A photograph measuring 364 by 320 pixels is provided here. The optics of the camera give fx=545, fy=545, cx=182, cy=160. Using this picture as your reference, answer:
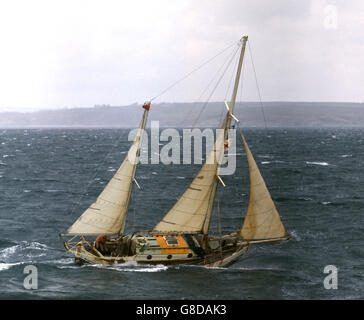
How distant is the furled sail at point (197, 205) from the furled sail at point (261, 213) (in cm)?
261

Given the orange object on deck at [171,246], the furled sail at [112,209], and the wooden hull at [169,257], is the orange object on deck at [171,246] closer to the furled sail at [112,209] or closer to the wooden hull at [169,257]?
the wooden hull at [169,257]

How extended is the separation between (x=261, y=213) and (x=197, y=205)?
14.1ft

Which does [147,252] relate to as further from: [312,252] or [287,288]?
[312,252]

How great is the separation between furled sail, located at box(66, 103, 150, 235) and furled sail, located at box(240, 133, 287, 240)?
26.4 ft

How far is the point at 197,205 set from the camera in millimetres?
36406

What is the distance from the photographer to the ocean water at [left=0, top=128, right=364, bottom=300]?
1325 inches

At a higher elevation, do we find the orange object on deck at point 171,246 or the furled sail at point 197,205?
the furled sail at point 197,205

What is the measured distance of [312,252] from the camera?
4331 cm

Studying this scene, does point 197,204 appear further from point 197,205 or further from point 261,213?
point 261,213

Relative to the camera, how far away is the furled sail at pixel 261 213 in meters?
35.8

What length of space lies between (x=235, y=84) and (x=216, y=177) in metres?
6.27

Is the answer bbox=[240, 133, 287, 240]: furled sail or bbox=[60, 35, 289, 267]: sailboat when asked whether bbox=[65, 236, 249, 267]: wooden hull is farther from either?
bbox=[240, 133, 287, 240]: furled sail

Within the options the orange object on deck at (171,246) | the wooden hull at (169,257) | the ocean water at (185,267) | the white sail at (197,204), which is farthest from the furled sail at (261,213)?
the orange object on deck at (171,246)

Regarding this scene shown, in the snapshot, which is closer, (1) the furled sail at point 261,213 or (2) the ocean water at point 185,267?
(2) the ocean water at point 185,267
